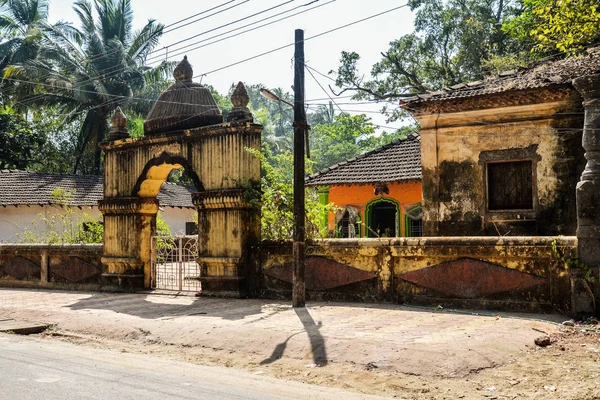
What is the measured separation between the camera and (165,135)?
13.7 meters

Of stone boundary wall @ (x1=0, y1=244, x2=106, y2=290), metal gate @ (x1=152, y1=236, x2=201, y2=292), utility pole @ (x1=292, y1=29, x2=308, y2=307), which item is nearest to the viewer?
utility pole @ (x1=292, y1=29, x2=308, y2=307)

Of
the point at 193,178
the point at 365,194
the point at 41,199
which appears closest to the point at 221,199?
the point at 193,178

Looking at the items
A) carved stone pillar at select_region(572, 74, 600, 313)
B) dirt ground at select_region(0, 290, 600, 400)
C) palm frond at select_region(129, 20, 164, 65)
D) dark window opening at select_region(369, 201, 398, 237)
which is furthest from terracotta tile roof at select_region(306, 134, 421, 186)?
palm frond at select_region(129, 20, 164, 65)

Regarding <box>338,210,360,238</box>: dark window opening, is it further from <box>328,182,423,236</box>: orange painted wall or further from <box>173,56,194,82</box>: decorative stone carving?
<box>173,56,194,82</box>: decorative stone carving

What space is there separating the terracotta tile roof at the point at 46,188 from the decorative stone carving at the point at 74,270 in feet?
33.6

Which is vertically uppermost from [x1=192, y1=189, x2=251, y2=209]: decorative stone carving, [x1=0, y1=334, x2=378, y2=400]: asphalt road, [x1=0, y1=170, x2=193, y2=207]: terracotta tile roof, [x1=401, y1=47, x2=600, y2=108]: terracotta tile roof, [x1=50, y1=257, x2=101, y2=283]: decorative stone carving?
[x1=401, y1=47, x2=600, y2=108]: terracotta tile roof

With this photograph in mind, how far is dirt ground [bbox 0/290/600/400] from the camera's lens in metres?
6.03

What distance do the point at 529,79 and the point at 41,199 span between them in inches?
798

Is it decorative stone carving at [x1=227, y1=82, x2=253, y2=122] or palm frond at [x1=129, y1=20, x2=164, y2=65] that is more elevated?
palm frond at [x1=129, y1=20, x2=164, y2=65]

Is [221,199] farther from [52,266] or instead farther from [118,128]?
[52,266]

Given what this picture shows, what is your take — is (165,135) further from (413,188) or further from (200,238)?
(413,188)

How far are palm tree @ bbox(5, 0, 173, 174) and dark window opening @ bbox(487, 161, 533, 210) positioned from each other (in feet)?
71.7

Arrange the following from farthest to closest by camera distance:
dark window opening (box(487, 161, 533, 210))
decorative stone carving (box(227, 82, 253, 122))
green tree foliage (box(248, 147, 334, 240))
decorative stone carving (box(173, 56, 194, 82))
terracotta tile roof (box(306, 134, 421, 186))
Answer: terracotta tile roof (box(306, 134, 421, 186)) < decorative stone carving (box(173, 56, 194, 82)) < dark window opening (box(487, 161, 533, 210)) < decorative stone carving (box(227, 82, 253, 122)) < green tree foliage (box(248, 147, 334, 240))

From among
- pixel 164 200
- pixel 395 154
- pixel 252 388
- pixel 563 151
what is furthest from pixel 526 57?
pixel 252 388
